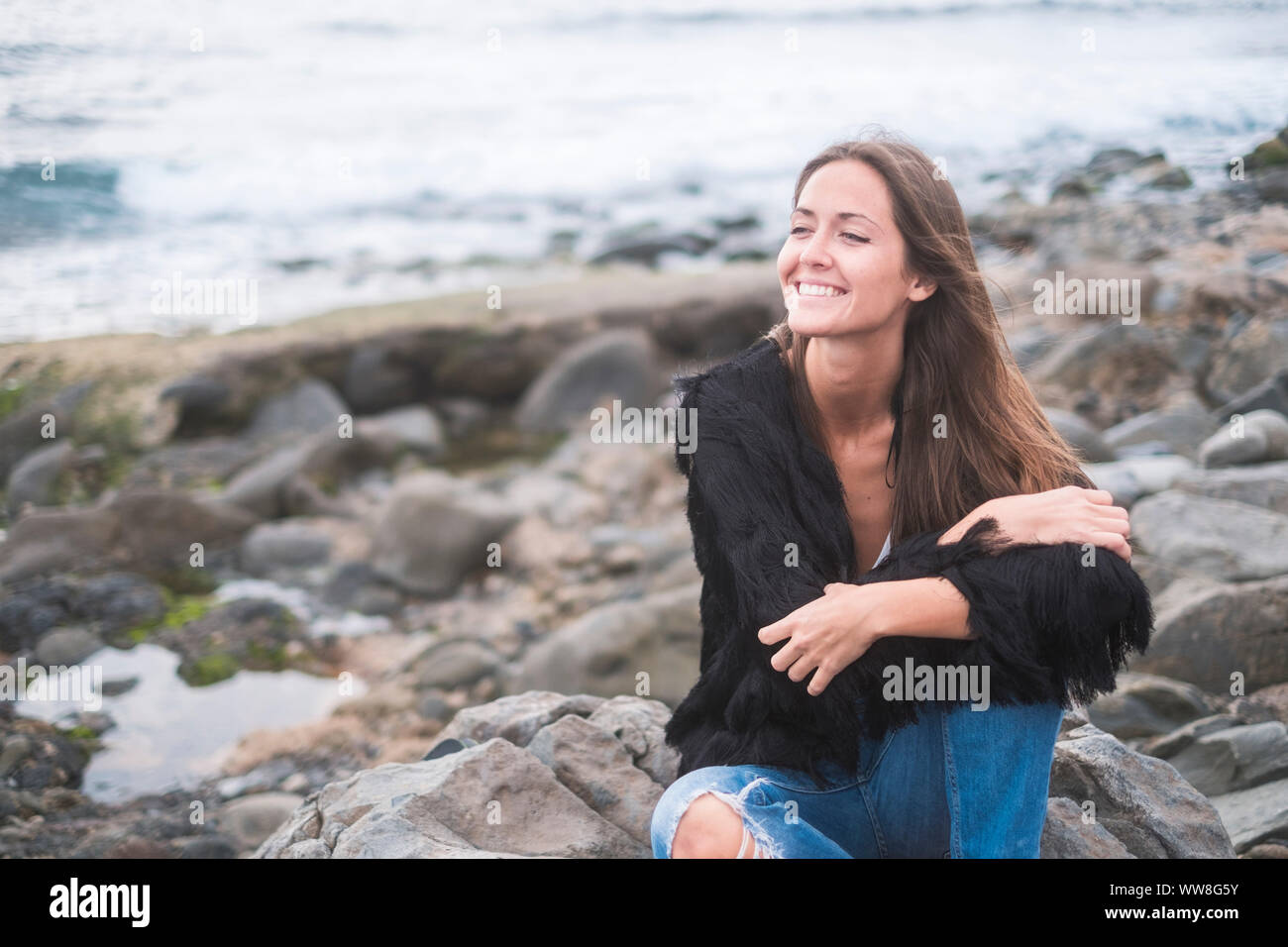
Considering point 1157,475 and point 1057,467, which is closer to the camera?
point 1057,467

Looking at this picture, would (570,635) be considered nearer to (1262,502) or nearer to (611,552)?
(611,552)

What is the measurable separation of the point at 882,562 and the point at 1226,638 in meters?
2.30

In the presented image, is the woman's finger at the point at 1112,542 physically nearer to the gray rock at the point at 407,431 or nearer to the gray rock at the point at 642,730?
the gray rock at the point at 642,730

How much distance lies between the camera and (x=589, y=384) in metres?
9.05

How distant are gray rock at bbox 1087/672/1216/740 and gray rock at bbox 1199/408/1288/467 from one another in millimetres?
2097

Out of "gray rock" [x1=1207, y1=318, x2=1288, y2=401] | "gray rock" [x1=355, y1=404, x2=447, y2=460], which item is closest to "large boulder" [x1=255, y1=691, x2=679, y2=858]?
"gray rock" [x1=1207, y1=318, x2=1288, y2=401]

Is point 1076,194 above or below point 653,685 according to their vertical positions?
above

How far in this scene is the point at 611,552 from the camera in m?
6.84

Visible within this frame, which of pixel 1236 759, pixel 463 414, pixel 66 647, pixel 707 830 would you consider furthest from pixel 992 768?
pixel 463 414

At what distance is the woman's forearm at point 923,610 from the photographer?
2.08 metres

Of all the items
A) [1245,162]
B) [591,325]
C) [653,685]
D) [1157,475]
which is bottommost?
[653,685]

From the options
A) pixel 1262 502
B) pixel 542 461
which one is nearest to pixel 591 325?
pixel 542 461

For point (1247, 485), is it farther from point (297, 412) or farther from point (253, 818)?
point (297, 412)

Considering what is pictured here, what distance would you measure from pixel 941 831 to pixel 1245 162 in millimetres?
4513
